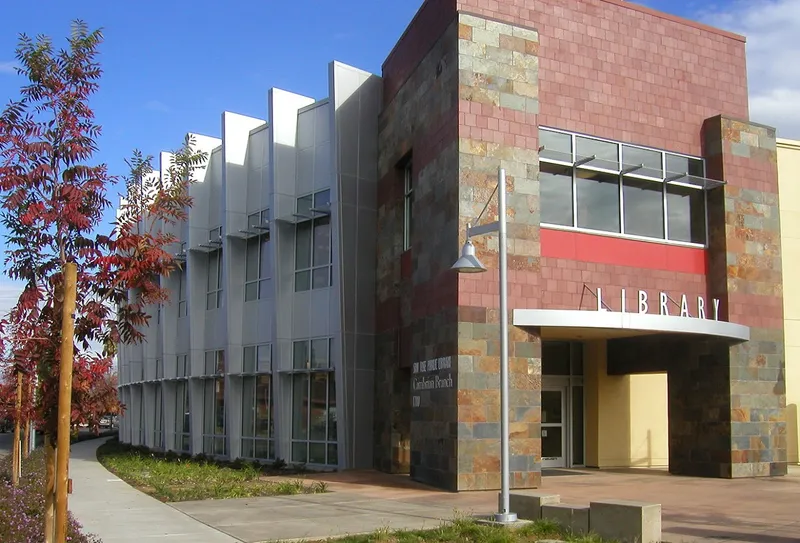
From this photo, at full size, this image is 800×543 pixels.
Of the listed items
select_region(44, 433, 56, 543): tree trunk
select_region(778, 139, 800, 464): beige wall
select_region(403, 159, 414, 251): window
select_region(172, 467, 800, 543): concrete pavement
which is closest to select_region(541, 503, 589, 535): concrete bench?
select_region(172, 467, 800, 543): concrete pavement

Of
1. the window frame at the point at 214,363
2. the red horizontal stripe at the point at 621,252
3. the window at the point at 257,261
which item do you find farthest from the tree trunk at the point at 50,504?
the window frame at the point at 214,363

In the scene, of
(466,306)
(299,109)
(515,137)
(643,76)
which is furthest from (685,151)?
(299,109)

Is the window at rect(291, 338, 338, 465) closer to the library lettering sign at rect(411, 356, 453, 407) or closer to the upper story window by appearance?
the library lettering sign at rect(411, 356, 453, 407)

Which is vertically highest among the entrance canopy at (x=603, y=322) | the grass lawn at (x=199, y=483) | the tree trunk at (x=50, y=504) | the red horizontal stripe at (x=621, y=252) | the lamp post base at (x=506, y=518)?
the red horizontal stripe at (x=621, y=252)

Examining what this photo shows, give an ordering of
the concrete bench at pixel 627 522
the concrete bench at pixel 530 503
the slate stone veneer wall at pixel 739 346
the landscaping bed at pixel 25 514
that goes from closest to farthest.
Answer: the landscaping bed at pixel 25 514 → the concrete bench at pixel 627 522 → the concrete bench at pixel 530 503 → the slate stone veneer wall at pixel 739 346

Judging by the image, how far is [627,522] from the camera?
1057cm

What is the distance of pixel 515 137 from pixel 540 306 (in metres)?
3.76

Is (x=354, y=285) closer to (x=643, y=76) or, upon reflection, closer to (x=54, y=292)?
(x=643, y=76)

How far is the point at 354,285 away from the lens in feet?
78.6

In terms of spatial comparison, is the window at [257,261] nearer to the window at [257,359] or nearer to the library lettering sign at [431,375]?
the window at [257,359]

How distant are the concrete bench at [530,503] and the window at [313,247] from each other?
12.9m

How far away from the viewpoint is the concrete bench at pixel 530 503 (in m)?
12.2

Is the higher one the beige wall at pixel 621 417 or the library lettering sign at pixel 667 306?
the library lettering sign at pixel 667 306

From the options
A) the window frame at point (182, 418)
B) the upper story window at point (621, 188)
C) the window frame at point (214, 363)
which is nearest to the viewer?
the upper story window at point (621, 188)
